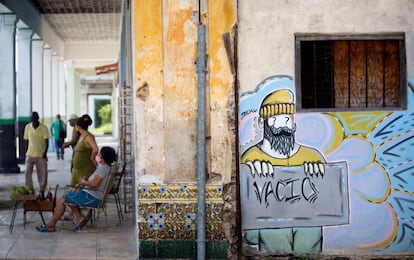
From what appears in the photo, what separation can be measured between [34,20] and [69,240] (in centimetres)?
1355

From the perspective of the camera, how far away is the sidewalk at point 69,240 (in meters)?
7.27

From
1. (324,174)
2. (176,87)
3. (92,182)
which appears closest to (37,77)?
(92,182)

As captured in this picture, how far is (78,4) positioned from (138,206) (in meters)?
13.7

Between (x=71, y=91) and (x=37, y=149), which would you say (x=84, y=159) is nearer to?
(x=37, y=149)

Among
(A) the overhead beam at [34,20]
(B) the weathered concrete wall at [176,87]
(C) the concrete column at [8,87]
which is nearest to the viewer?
(B) the weathered concrete wall at [176,87]

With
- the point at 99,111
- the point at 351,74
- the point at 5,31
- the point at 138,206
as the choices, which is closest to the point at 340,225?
the point at 351,74

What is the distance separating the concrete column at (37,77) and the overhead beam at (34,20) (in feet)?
Answer: 1.55

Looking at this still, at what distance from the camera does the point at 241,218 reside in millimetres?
7027

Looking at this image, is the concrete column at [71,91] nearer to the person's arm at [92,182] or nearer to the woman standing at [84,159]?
the woman standing at [84,159]

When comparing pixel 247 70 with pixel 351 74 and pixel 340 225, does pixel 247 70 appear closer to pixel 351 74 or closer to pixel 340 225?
pixel 351 74

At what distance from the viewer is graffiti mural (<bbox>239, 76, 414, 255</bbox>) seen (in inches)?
274

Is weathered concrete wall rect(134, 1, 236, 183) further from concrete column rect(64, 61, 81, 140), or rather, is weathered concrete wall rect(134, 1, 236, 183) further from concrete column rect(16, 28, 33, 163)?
concrete column rect(64, 61, 81, 140)

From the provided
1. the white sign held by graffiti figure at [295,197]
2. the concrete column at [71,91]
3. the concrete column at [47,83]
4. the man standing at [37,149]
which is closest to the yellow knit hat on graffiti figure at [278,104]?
the white sign held by graffiti figure at [295,197]

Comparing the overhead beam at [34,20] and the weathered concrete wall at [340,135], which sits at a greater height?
the overhead beam at [34,20]
